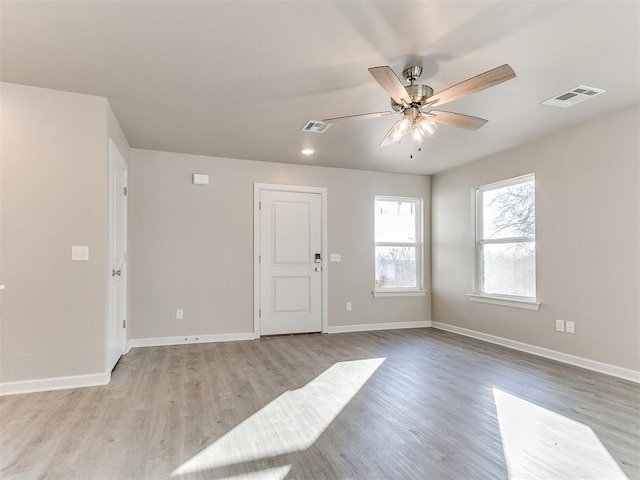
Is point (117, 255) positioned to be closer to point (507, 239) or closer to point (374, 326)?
point (374, 326)

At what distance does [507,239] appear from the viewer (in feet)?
15.3

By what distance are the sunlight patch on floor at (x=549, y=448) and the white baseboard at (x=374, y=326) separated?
2991mm

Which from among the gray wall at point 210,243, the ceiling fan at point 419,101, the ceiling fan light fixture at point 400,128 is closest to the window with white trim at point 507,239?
the gray wall at point 210,243

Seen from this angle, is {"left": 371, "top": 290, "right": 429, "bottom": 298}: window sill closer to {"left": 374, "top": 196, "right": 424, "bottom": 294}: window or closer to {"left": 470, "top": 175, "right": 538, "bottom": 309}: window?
{"left": 374, "top": 196, "right": 424, "bottom": 294}: window

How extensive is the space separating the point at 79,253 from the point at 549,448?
3575 millimetres

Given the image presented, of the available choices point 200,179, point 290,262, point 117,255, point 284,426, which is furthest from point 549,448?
point 200,179

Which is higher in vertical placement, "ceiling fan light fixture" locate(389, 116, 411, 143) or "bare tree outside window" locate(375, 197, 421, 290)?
"ceiling fan light fixture" locate(389, 116, 411, 143)

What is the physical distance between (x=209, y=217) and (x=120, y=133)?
1447 mm

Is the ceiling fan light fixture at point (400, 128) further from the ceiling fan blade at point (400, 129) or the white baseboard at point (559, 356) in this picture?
the white baseboard at point (559, 356)

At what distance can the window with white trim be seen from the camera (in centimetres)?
440

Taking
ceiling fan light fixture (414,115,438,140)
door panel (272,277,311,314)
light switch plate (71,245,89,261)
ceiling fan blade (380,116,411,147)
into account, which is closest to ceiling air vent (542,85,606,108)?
ceiling fan light fixture (414,115,438,140)

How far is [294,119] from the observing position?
3645mm

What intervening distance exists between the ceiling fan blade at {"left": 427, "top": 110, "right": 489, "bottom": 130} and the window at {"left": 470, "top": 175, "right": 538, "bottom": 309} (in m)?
1.99

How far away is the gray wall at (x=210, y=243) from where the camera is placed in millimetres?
4652
